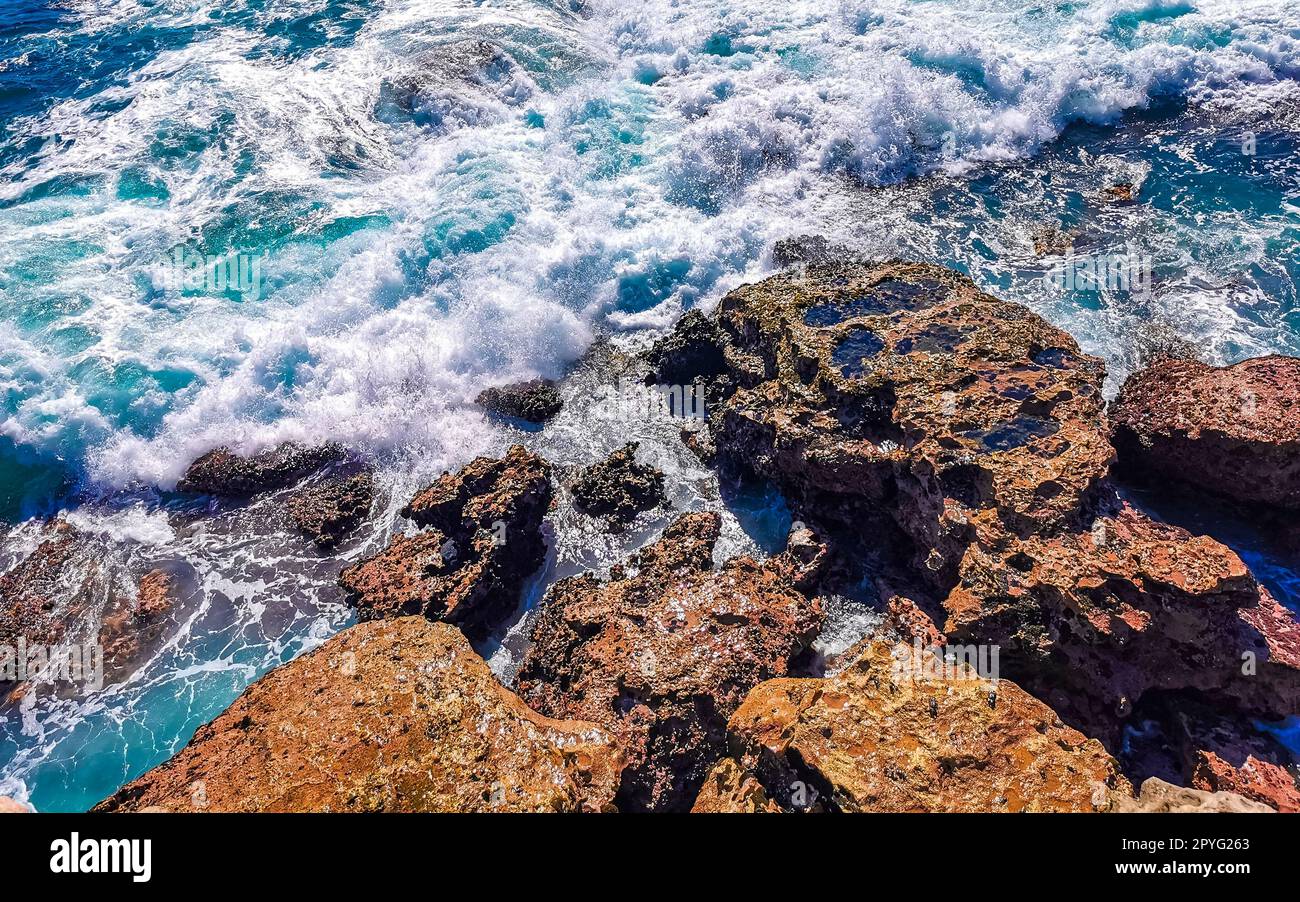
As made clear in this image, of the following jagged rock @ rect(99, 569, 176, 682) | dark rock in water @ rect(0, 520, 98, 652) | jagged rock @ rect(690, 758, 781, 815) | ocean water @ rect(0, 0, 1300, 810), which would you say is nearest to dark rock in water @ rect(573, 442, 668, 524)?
ocean water @ rect(0, 0, 1300, 810)

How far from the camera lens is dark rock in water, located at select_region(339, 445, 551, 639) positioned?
10047 millimetres

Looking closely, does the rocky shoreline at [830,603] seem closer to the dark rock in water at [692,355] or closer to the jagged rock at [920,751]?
the jagged rock at [920,751]

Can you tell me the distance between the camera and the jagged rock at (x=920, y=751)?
18.7 ft

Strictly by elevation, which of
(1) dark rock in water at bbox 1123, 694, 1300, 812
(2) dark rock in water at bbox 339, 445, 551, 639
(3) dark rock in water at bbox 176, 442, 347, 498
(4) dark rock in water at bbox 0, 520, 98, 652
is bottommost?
(4) dark rock in water at bbox 0, 520, 98, 652

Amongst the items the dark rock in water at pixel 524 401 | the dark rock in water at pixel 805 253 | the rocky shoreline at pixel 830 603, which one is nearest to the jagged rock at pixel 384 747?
the rocky shoreline at pixel 830 603

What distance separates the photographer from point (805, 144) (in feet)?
60.6

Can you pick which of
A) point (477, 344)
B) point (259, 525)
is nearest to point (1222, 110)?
point (477, 344)

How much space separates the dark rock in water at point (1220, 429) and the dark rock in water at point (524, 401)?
9.60 meters

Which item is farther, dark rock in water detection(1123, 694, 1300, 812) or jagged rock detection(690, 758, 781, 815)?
dark rock in water detection(1123, 694, 1300, 812)

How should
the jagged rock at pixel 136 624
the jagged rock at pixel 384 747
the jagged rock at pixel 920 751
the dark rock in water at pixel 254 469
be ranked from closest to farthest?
the jagged rock at pixel 920 751, the jagged rock at pixel 384 747, the jagged rock at pixel 136 624, the dark rock in water at pixel 254 469

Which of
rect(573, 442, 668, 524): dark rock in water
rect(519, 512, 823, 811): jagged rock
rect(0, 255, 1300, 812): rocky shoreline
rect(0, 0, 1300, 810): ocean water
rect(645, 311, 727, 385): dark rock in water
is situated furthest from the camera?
rect(645, 311, 727, 385): dark rock in water

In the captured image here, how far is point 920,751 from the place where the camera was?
19.7 ft

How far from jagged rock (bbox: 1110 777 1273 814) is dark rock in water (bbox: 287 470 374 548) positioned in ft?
37.2

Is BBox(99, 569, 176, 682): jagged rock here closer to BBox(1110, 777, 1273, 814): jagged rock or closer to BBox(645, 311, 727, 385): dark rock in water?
BBox(645, 311, 727, 385): dark rock in water
